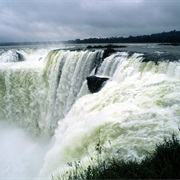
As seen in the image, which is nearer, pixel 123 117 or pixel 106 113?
pixel 123 117

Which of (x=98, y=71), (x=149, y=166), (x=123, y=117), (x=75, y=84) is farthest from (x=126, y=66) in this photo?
(x=149, y=166)

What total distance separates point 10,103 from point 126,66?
9566 mm

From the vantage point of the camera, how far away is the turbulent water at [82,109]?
7.08 meters

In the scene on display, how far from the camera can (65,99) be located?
56.2 ft

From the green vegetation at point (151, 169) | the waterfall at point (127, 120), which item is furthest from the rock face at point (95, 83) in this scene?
the green vegetation at point (151, 169)

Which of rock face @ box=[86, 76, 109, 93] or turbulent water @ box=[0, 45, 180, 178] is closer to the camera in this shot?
turbulent water @ box=[0, 45, 180, 178]

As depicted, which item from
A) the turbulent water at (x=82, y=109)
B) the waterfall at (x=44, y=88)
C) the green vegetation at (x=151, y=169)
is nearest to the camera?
the green vegetation at (x=151, y=169)

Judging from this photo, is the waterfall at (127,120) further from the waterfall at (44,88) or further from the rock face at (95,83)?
the waterfall at (44,88)

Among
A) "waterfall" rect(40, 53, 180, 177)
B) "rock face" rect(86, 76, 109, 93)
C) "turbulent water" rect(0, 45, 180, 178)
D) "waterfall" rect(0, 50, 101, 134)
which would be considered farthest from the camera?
"waterfall" rect(0, 50, 101, 134)

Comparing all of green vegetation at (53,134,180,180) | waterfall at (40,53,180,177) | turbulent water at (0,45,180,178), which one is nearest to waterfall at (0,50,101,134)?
turbulent water at (0,45,180,178)

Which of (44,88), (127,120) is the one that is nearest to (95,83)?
(127,120)

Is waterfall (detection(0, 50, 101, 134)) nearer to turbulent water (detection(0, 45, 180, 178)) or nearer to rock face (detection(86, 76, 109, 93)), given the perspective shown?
turbulent water (detection(0, 45, 180, 178))

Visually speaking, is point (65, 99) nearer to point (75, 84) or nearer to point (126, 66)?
point (75, 84)

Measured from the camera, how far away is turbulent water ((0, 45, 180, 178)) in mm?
7082
